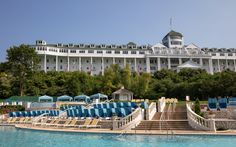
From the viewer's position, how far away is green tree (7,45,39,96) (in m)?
58.3

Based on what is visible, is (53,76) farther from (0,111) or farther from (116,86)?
(0,111)

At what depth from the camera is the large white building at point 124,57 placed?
91.4 metres

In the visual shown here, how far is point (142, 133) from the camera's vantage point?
17.0m

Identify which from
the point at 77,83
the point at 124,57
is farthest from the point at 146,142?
the point at 124,57

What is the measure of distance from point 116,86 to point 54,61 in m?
42.7

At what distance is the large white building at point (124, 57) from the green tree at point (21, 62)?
28290 millimetres

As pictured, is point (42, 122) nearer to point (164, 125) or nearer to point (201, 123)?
point (164, 125)

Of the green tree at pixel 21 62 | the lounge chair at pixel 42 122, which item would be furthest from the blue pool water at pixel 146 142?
the green tree at pixel 21 62

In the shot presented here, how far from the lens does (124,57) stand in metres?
94.4

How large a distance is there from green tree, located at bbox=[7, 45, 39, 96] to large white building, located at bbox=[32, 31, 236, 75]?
28.3 meters

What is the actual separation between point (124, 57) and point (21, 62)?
140 ft

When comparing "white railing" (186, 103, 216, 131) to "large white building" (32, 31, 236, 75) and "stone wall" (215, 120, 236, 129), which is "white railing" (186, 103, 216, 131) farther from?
"large white building" (32, 31, 236, 75)

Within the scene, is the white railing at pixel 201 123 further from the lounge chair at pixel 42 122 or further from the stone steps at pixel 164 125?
the lounge chair at pixel 42 122

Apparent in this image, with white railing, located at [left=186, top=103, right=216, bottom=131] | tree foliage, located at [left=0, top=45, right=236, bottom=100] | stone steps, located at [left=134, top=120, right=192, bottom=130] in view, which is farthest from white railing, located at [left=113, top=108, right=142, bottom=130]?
tree foliage, located at [left=0, top=45, right=236, bottom=100]
